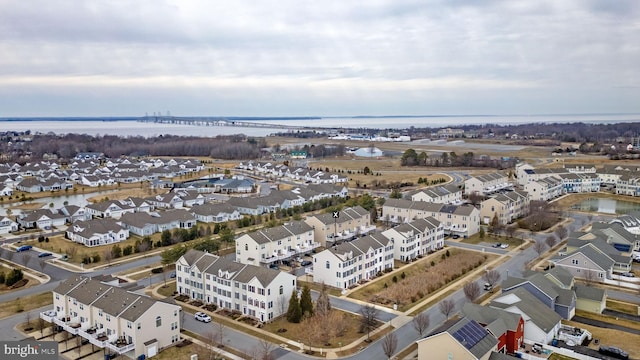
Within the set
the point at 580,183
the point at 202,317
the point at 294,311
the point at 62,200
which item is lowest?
the point at 62,200

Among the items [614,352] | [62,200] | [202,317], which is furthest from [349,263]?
[62,200]

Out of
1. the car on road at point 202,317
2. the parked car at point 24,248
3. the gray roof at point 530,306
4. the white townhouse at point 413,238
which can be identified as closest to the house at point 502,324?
the gray roof at point 530,306

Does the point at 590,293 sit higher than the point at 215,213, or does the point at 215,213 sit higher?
the point at 590,293

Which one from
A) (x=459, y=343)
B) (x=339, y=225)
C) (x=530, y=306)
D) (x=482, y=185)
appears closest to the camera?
(x=459, y=343)

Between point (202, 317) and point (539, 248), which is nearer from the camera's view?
point (202, 317)

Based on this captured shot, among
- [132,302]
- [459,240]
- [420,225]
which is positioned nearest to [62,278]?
[132,302]

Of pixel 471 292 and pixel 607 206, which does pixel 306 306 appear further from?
pixel 607 206

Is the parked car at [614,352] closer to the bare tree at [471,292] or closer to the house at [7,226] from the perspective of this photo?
the bare tree at [471,292]

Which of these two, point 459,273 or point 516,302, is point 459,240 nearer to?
point 459,273

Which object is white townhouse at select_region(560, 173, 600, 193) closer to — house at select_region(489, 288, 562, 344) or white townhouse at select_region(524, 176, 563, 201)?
white townhouse at select_region(524, 176, 563, 201)
